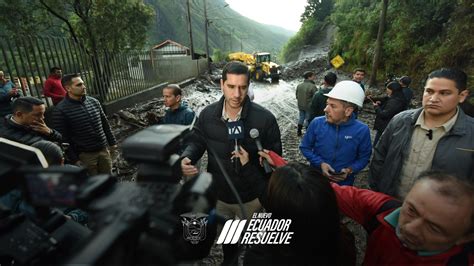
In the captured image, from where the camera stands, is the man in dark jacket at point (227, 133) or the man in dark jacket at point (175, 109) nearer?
the man in dark jacket at point (227, 133)

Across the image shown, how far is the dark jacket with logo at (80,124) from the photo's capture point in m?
3.72

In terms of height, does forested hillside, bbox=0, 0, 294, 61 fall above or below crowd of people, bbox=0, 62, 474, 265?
above

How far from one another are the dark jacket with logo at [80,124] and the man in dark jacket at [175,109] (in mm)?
1174

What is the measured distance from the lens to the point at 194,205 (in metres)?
0.74

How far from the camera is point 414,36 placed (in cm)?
1271

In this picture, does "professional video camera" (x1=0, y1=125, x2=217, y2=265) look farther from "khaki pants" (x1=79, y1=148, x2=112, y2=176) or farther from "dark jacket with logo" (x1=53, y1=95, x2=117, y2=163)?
"khaki pants" (x1=79, y1=148, x2=112, y2=176)

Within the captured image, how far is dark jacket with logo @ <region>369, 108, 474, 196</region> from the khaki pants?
165 inches

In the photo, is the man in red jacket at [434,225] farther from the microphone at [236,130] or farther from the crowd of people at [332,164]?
the microphone at [236,130]

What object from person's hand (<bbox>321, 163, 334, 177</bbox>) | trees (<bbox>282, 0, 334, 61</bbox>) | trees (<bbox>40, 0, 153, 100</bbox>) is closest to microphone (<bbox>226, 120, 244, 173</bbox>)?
person's hand (<bbox>321, 163, 334, 177</bbox>)

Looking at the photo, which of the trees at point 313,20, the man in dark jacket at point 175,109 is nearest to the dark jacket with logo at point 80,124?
the man in dark jacket at point 175,109

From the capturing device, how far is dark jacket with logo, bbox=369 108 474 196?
213cm

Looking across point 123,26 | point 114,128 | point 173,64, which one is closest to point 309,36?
point 173,64

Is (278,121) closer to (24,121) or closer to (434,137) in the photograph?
(434,137)

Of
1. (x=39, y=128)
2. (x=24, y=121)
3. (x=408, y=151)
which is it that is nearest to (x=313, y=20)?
(x=408, y=151)
